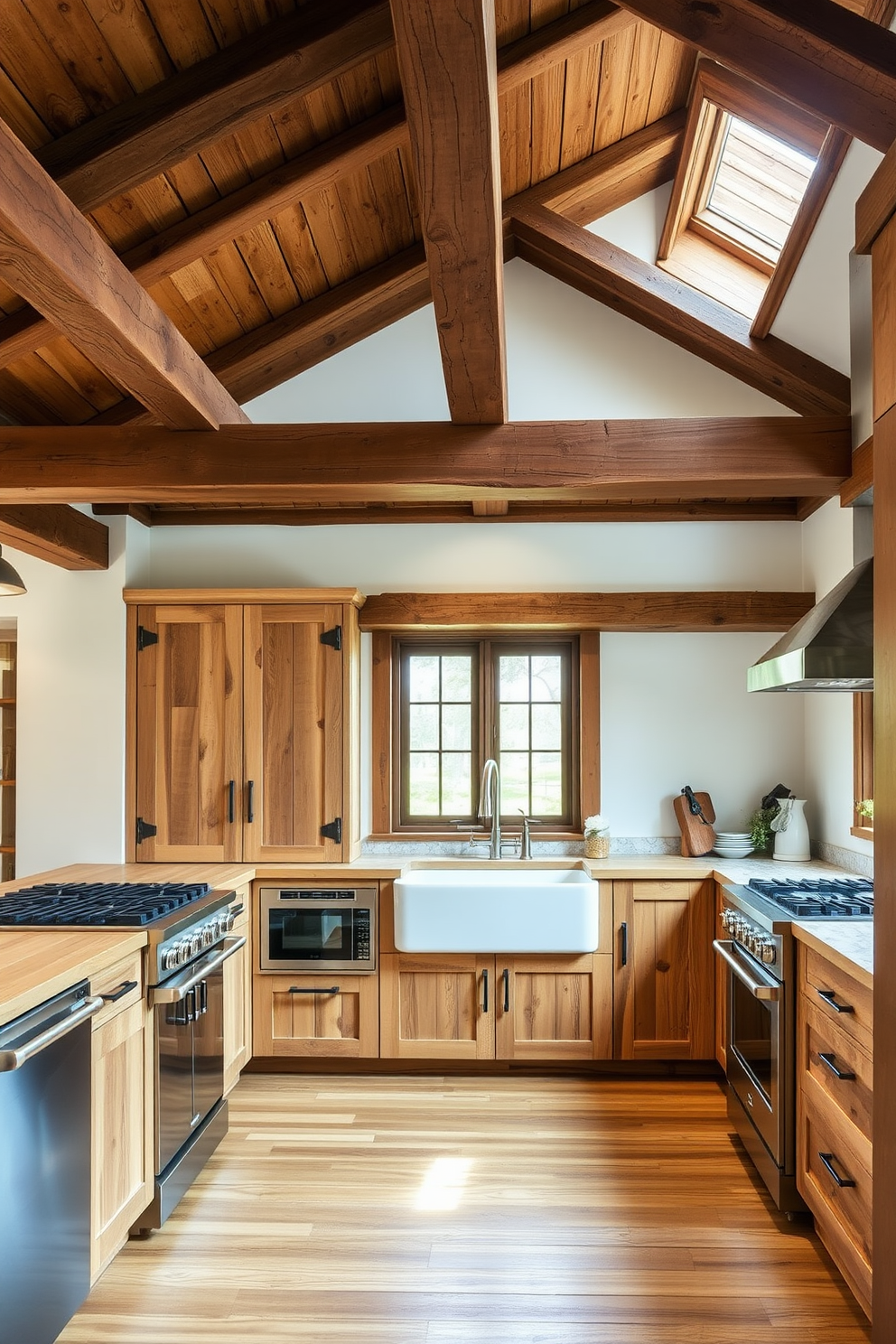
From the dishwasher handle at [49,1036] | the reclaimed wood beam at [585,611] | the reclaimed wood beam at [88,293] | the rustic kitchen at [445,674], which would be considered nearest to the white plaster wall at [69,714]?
the rustic kitchen at [445,674]

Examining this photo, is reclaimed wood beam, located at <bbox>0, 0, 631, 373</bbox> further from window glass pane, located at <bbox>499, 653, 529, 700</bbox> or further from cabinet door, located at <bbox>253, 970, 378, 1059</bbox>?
cabinet door, located at <bbox>253, 970, 378, 1059</bbox>

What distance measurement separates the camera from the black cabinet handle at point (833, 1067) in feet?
7.92

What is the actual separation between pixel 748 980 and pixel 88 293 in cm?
273

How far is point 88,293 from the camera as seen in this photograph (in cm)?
221

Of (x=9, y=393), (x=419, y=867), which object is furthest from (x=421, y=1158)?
(x=9, y=393)

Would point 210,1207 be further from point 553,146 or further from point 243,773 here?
point 553,146

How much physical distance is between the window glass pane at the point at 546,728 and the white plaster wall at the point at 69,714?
1.96m

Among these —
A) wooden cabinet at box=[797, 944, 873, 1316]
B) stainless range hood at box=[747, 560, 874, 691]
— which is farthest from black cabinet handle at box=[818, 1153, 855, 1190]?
stainless range hood at box=[747, 560, 874, 691]

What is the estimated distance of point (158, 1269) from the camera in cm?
266

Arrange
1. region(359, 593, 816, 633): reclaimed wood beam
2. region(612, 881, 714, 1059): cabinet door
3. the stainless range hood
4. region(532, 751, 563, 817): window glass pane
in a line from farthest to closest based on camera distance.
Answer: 1. region(532, 751, 563, 817): window glass pane
2. region(359, 593, 816, 633): reclaimed wood beam
3. region(612, 881, 714, 1059): cabinet door
4. the stainless range hood

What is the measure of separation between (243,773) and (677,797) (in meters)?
2.02

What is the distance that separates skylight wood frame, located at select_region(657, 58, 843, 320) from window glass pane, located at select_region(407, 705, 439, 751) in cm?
230

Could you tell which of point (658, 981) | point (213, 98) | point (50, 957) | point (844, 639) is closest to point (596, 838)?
point (658, 981)

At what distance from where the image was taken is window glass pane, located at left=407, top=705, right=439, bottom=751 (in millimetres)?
4828
